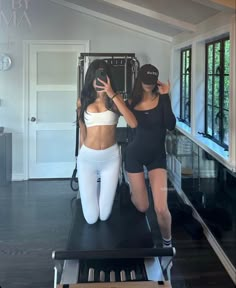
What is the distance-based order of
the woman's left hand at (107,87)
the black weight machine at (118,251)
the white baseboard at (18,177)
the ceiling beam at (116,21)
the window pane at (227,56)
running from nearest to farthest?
the black weight machine at (118,251)
the woman's left hand at (107,87)
the window pane at (227,56)
the ceiling beam at (116,21)
the white baseboard at (18,177)

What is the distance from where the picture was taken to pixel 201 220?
3936mm

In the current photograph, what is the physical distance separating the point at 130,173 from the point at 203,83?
1136mm

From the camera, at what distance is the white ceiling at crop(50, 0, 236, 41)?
129 inches

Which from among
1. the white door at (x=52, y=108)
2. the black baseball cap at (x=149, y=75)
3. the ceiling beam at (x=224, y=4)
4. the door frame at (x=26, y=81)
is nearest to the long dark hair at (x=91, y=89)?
the black baseball cap at (x=149, y=75)

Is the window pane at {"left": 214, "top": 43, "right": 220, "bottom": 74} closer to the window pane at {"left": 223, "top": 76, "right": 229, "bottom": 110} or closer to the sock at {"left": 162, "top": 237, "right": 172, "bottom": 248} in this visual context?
the window pane at {"left": 223, "top": 76, "right": 229, "bottom": 110}

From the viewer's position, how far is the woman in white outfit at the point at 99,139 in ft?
9.89

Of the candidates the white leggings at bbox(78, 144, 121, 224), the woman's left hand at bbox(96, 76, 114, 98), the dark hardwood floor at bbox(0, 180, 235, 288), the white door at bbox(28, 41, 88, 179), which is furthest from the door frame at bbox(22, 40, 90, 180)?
the white leggings at bbox(78, 144, 121, 224)

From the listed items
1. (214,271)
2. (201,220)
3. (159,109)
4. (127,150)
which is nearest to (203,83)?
(159,109)

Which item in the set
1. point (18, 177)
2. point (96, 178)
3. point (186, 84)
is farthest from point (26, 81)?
point (186, 84)

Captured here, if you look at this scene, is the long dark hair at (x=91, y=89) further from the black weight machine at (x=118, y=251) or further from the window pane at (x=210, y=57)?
the window pane at (x=210, y=57)

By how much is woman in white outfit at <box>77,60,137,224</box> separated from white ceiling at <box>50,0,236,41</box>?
57cm

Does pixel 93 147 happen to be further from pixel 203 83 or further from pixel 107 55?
pixel 203 83

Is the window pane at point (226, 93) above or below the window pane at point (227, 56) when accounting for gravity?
below

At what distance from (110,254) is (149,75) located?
53.3 inches
